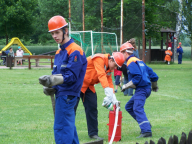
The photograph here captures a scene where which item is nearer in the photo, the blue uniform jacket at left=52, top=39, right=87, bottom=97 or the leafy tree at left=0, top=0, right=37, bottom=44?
the blue uniform jacket at left=52, top=39, right=87, bottom=97

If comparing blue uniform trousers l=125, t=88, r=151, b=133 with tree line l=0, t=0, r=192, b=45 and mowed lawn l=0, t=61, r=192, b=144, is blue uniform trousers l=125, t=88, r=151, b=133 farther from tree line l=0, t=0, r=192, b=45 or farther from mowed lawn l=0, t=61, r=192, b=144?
tree line l=0, t=0, r=192, b=45

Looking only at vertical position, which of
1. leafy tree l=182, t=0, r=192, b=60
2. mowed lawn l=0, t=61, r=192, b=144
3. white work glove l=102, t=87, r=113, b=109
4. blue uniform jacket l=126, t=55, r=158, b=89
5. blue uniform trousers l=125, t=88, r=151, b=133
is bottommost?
mowed lawn l=0, t=61, r=192, b=144

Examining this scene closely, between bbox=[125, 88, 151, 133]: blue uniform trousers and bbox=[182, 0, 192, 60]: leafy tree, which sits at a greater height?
bbox=[182, 0, 192, 60]: leafy tree

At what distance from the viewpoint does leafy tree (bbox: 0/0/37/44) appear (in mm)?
42406

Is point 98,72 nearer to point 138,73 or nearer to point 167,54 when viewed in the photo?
point 138,73

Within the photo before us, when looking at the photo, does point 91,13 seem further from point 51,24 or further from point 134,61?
point 51,24

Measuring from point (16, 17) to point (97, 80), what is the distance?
1511 inches

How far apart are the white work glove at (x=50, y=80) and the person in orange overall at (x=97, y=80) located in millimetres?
1866

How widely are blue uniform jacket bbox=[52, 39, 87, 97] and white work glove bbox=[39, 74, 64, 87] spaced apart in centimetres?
8

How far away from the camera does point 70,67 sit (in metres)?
4.03

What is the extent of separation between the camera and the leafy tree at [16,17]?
139ft

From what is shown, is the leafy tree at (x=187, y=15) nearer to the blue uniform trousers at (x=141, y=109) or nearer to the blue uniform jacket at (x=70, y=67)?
the blue uniform trousers at (x=141, y=109)

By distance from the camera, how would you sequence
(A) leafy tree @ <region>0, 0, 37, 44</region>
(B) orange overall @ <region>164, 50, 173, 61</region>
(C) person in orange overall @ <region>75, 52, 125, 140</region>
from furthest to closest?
(A) leafy tree @ <region>0, 0, 37, 44</region> < (B) orange overall @ <region>164, 50, 173, 61</region> < (C) person in orange overall @ <region>75, 52, 125, 140</region>

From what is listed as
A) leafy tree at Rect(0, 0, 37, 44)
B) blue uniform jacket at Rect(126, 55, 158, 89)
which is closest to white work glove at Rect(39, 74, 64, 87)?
blue uniform jacket at Rect(126, 55, 158, 89)
